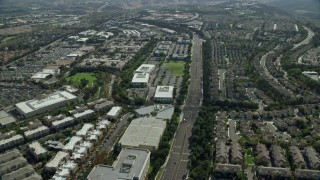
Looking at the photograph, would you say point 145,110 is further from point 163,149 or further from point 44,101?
point 44,101

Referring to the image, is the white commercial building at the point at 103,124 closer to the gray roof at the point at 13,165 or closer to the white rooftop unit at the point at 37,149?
the white rooftop unit at the point at 37,149

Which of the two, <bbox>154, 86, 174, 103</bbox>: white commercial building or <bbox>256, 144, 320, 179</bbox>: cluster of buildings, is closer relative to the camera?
<bbox>256, 144, 320, 179</bbox>: cluster of buildings

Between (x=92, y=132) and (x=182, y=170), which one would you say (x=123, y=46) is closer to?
(x=92, y=132)

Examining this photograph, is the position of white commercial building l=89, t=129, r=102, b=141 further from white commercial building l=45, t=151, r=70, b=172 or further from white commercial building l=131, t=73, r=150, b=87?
white commercial building l=131, t=73, r=150, b=87

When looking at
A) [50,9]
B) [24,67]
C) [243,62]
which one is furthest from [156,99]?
[50,9]

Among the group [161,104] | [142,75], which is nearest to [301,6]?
[142,75]

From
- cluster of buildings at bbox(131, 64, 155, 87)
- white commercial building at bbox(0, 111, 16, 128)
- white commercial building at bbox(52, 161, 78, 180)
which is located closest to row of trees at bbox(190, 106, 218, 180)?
white commercial building at bbox(52, 161, 78, 180)
